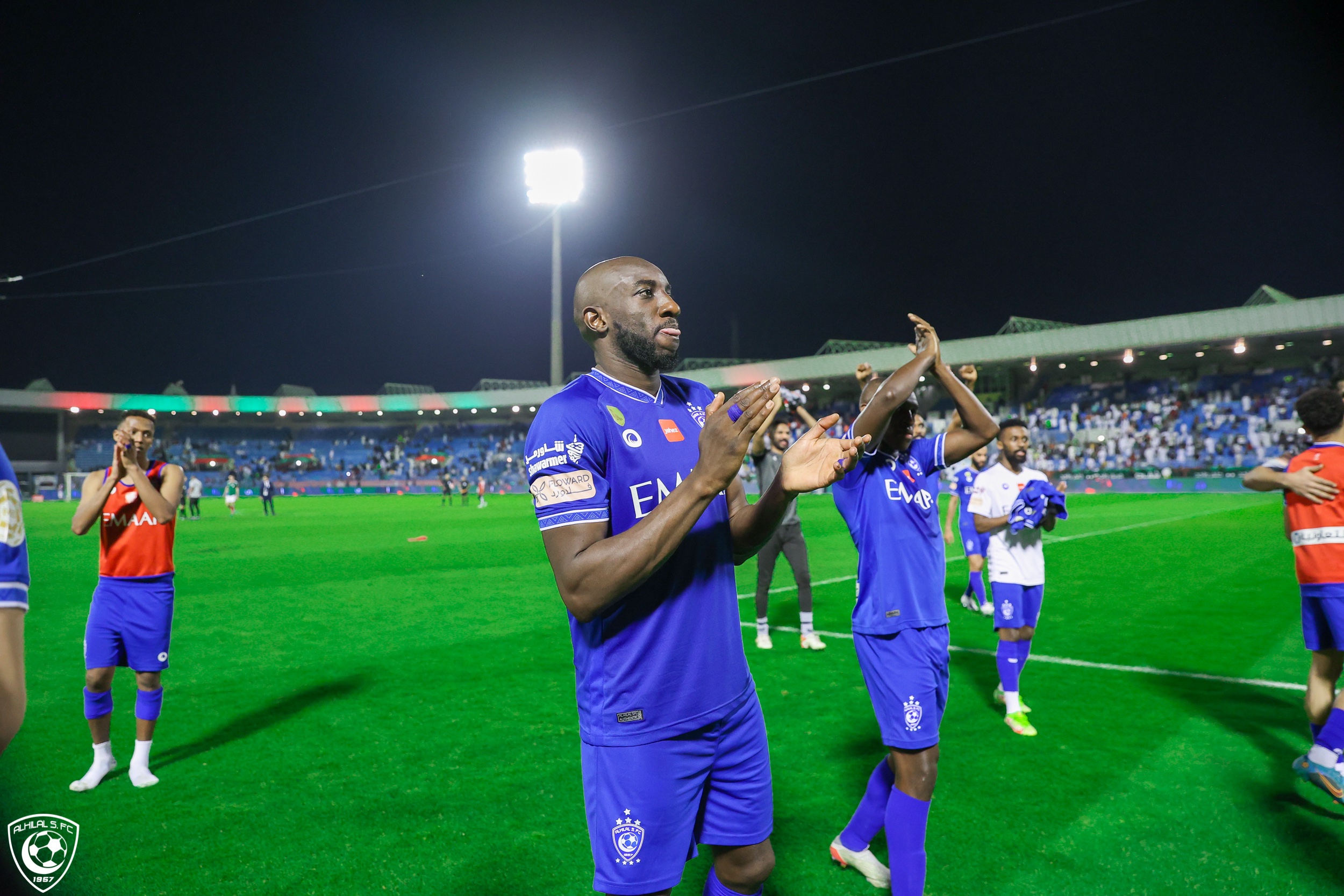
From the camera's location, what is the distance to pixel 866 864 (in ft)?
13.0

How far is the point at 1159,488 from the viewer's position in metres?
37.0

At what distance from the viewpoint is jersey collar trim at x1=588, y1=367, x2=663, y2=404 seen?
252 cm

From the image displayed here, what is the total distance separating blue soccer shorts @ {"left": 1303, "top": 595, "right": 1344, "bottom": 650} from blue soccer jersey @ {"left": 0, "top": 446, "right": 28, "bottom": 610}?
6.14m

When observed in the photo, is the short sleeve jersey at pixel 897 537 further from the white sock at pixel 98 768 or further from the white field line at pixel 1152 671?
Answer: the white sock at pixel 98 768

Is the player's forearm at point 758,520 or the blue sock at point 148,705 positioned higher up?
the player's forearm at point 758,520

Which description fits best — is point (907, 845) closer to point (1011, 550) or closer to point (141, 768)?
point (1011, 550)

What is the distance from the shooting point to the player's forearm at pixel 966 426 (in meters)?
4.29

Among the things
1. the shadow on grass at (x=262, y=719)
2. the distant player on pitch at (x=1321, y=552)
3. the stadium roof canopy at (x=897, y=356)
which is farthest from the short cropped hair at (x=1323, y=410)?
the stadium roof canopy at (x=897, y=356)

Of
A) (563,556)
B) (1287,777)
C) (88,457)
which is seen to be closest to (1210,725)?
(1287,777)

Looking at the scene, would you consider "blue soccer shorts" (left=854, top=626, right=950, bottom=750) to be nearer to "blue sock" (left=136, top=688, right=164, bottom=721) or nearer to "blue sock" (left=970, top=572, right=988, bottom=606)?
"blue sock" (left=136, top=688, right=164, bottom=721)

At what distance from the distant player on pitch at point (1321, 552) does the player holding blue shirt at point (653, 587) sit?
13.7 feet

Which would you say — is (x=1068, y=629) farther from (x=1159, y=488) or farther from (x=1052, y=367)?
(x=1052, y=367)

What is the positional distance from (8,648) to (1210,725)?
748 cm

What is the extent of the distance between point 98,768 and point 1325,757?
7739 mm
